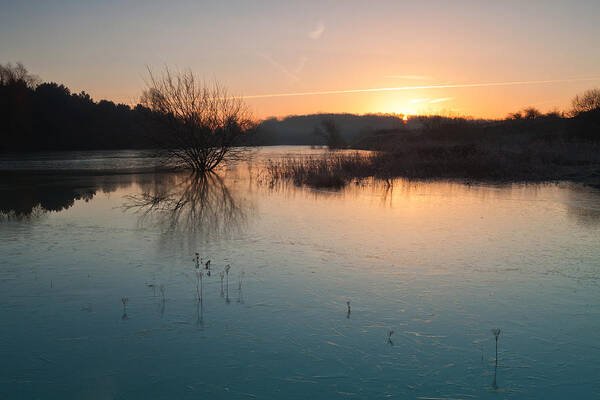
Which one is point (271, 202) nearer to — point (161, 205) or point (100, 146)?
point (161, 205)

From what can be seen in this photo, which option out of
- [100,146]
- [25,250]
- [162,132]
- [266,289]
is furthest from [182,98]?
[100,146]

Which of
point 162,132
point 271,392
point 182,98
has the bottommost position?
point 271,392

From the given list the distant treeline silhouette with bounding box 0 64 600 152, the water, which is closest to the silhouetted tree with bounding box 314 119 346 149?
the distant treeline silhouette with bounding box 0 64 600 152

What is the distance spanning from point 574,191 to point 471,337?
12.1 m

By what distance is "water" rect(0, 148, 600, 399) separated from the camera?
3.11 meters

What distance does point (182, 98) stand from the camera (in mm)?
19828

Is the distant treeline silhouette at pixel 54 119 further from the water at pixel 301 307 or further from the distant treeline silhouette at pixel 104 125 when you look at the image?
the water at pixel 301 307

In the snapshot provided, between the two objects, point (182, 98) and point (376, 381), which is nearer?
point (376, 381)

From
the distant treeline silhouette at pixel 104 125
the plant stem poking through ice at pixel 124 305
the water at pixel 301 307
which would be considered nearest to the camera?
the water at pixel 301 307

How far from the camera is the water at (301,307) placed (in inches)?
122

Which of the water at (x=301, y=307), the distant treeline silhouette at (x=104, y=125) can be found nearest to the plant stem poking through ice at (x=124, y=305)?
the water at (x=301, y=307)

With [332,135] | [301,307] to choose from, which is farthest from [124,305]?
[332,135]

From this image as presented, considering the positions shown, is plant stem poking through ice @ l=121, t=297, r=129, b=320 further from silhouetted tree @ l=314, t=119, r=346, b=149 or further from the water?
silhouetted tree @ l=314, t=119, r=346, b=149

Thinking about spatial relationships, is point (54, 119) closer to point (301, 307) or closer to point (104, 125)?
point (104, 125)
